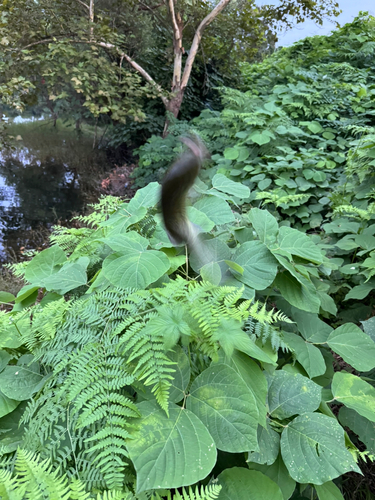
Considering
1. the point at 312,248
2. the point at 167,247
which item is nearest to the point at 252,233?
the point at 312,248

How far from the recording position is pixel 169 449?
1.71ft

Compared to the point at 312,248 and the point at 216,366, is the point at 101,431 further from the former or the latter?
the point at 312,248

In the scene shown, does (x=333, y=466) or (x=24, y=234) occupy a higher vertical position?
(x=333, y=466)

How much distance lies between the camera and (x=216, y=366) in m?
0.61

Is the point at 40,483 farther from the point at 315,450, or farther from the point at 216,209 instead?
the point at 216,209

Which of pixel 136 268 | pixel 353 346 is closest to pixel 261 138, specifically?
pixel 353 346

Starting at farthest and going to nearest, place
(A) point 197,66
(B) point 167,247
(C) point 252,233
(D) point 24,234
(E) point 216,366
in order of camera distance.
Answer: (A) point 197,66
(D) point 24,234
(C) point 252,233
(B) point 167,247
(E) point 216,366

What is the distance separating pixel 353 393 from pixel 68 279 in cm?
91

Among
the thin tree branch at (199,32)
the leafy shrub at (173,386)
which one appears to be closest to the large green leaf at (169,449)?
the leafy shrub at (173,386)

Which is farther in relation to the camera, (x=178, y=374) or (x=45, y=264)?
(x=45, y=264)

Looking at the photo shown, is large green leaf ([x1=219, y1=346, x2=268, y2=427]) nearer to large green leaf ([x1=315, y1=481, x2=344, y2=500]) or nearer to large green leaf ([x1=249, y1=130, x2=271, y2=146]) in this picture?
large green leaf ([x1=315, y1=481, x2=344, y2=500])

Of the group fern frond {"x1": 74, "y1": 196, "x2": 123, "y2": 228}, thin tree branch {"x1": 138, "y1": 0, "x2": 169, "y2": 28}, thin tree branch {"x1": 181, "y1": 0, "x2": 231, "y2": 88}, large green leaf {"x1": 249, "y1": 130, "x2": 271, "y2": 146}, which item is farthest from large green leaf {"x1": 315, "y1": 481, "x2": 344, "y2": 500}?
thin tree branch {"x1": 138, "y1": 0, "x2": 169, "y2": 28}

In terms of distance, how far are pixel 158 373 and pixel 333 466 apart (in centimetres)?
43

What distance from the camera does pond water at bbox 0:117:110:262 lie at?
A: 17.4 feet
